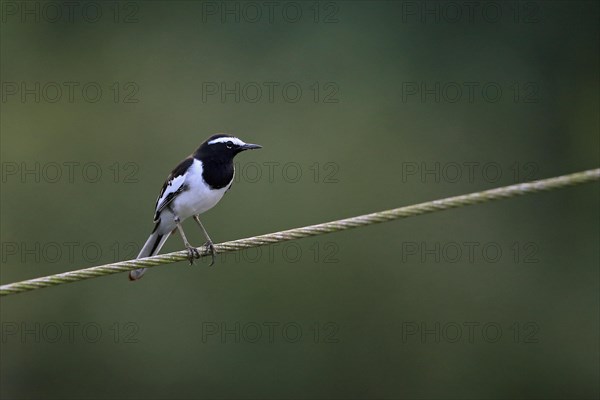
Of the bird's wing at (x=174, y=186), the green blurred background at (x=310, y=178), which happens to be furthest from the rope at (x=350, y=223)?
the green blurred background at (x=310, y=178)

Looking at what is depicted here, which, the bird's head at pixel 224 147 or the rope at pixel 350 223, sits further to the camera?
the bird's head at pixel 224 147

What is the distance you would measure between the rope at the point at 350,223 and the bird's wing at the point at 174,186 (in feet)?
5.30

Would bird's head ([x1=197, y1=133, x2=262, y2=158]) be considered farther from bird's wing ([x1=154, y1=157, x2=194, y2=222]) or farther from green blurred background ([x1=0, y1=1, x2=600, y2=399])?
green blurred background ([x1=0, y1=1, x2=600, y2=399])

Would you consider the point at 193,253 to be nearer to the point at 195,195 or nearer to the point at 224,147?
the point at 195,195

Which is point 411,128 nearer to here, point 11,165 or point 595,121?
point 595,121

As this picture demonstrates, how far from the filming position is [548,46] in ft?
53.2

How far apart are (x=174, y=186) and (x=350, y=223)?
2314 mm

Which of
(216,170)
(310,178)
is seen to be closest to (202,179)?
(216,170)

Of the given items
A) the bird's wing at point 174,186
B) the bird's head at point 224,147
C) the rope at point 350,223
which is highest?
the bird's head at point 224,147

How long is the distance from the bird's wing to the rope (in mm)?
1616

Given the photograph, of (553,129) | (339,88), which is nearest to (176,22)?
(339,88)

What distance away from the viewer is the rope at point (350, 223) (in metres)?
4.40

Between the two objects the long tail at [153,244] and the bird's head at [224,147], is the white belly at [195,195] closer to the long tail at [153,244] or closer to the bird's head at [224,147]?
the bird's head at [224,147]

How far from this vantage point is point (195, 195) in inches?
259
